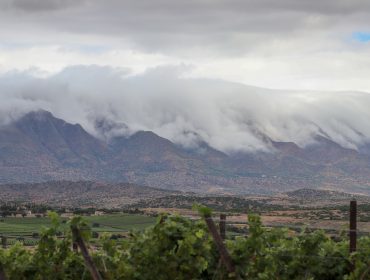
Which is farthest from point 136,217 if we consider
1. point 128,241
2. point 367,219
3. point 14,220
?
point 128,241

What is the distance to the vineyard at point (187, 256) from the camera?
62.4 feet

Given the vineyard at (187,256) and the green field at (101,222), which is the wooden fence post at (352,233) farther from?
the green field at (101,222)

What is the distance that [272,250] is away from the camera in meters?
20.5

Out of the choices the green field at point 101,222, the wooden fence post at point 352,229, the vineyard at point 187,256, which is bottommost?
the green field at point 101,222

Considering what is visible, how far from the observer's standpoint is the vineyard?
19016 mm

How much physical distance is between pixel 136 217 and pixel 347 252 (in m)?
105

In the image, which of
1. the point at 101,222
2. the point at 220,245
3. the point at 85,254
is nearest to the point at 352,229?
the point at 220,245

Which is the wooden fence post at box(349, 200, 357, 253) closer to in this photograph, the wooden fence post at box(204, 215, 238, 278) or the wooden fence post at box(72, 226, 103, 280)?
the wooden fence post at box(204, 215, 238, 278)

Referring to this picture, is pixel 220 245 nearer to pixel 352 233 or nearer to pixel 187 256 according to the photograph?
pixel 187 256

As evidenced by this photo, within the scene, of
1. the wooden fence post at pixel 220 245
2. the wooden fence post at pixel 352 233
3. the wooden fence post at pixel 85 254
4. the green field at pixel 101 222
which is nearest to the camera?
Result: the wooden fence post at pixel 85 254

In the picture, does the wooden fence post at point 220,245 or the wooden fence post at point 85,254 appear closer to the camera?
the wooden fence post at point 85,254

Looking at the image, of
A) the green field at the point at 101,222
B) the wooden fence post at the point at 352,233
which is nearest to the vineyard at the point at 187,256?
the wooden fence post at the point at 352,233

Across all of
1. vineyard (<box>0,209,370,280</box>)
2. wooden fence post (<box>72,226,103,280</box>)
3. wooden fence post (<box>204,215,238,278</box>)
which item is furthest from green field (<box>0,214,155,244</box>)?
wooden fence post (<box>204,215,238,278</box>)

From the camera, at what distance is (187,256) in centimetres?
1898
